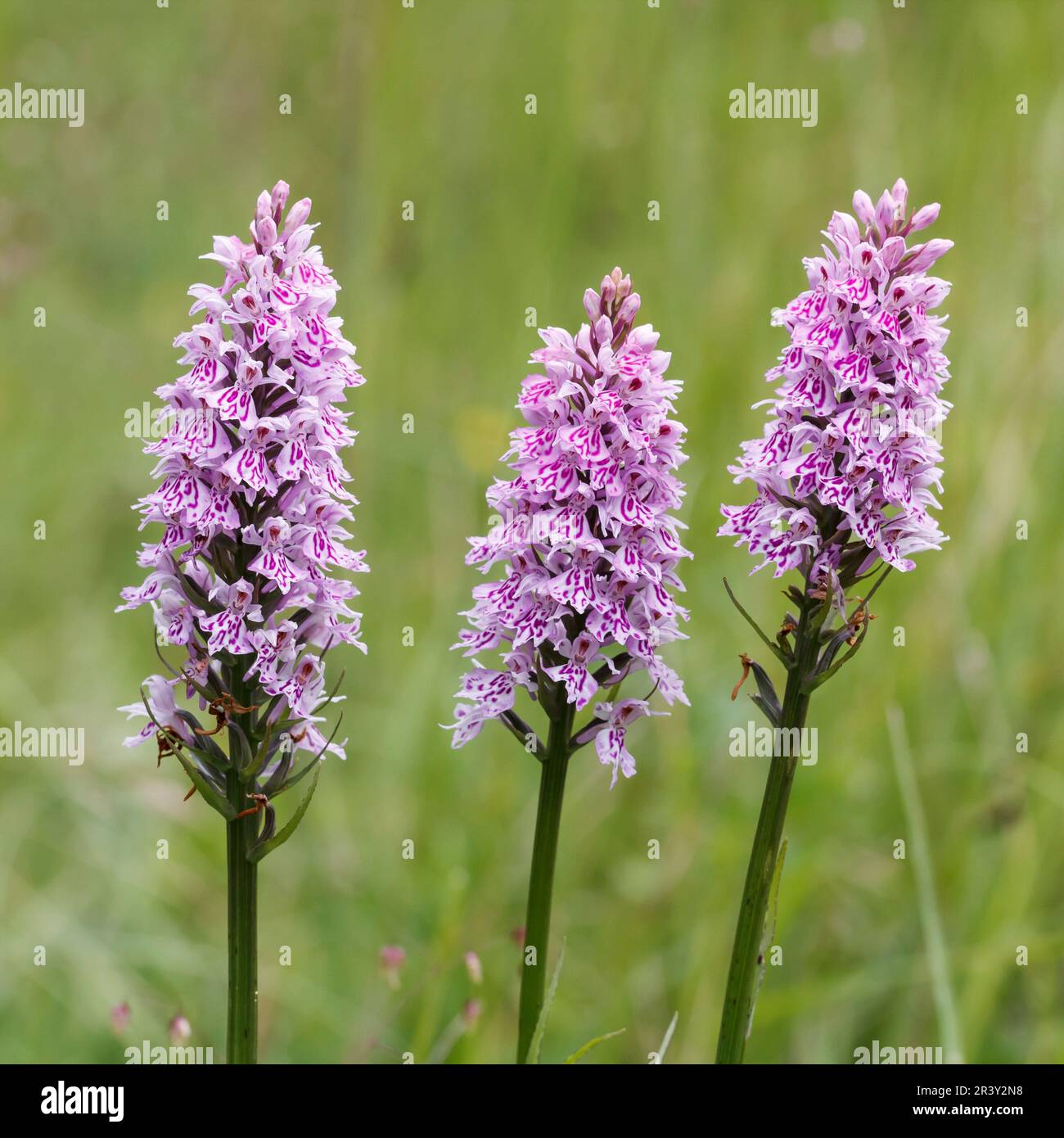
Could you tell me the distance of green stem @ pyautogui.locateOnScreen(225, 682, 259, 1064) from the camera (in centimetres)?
367

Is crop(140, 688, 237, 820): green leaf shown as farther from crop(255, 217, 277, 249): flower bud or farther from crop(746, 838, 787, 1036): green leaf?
crop(746, 838, 787, 1036): green leaf

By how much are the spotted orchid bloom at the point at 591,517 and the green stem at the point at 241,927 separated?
28.3 inches

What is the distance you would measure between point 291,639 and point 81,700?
5407 mm

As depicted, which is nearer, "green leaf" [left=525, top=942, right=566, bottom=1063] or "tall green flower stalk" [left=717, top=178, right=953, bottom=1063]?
"tall green flower stalk" [left=717, top=178, right=953, bottom=1063]

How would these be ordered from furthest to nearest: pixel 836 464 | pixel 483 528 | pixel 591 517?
1. pixel 483 528
2. pixel 591 517
3. pixel 836 464

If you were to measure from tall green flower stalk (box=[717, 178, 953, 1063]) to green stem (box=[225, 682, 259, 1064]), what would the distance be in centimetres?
130

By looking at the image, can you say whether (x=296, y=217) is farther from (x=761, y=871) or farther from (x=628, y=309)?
(x=761, y=871)

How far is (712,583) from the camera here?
26.0ft

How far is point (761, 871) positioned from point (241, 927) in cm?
142

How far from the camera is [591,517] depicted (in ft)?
12.2

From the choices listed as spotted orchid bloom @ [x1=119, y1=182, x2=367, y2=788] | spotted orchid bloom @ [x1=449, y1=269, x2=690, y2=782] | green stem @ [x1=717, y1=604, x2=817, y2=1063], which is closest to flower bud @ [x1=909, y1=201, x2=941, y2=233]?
spotted orchid bloom @ [x1=449, y1=269, x2=690, y2=782]

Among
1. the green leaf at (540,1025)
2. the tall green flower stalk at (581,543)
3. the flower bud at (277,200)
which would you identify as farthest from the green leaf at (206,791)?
the flower bud at (277,200)

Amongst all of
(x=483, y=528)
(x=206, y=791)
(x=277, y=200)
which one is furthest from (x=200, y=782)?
(x=483, y=528)

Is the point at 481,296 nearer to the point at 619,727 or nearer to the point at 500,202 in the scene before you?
the point at 500,202
